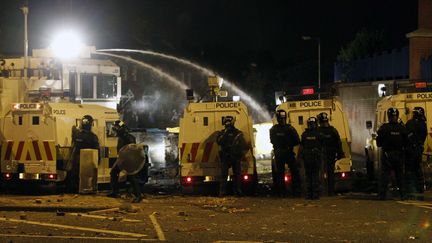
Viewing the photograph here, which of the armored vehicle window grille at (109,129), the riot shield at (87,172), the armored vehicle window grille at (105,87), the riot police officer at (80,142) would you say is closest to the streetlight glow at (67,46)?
the armored vehicle window grille at (105,87)

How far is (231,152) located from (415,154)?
3752 millimetres

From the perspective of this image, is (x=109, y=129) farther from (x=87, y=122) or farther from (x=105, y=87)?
(x=105, y=87)

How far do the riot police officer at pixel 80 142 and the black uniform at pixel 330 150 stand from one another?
5135mm

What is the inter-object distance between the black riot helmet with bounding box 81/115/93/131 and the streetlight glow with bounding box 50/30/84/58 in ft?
12.8

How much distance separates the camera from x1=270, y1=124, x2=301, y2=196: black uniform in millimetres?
16828

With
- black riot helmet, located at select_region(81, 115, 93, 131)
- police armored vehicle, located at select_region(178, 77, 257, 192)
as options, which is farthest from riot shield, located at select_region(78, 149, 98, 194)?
police armored vehicle, located at select_region(178, 77, 257, 192)

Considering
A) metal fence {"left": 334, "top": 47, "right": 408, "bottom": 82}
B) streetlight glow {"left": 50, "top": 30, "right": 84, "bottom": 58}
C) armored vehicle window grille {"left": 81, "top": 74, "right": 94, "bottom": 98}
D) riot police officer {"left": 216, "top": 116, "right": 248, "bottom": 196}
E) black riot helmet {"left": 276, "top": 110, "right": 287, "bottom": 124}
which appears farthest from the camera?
metal fence {"left": 334, "top": 47, "right": 408, "bottom": 82}

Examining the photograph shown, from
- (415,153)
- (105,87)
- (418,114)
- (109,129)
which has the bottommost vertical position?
(415,153)

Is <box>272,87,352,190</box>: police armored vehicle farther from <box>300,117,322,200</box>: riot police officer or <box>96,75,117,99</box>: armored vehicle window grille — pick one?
<box>96,75,117,99</box>: armored vehicle window grille

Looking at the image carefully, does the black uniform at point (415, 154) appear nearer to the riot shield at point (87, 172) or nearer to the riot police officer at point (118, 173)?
the riot police officer at point (118, 173)

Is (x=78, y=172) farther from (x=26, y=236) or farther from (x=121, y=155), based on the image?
(x=26, y=236)

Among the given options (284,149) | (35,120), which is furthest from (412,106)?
(35,120)

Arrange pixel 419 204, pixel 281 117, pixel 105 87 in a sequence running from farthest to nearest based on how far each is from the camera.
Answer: pixel 105 87
pixel 281 117
pixel 419 204

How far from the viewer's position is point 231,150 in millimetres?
16734
